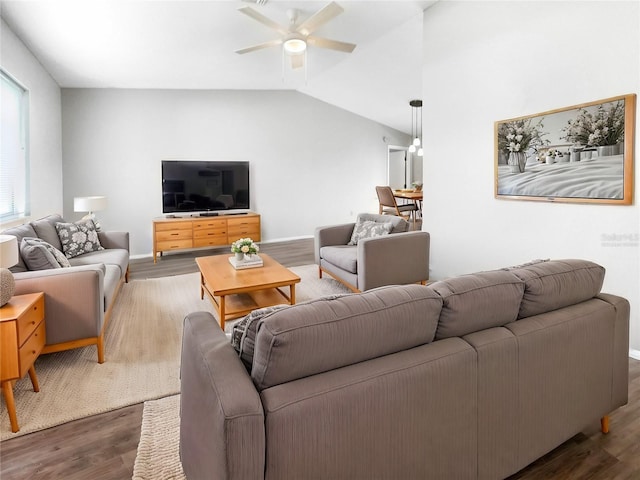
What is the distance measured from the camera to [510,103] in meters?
3.31

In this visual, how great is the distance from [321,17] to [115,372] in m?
3.11

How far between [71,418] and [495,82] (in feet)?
12.9

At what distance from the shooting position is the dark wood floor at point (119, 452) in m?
1.60

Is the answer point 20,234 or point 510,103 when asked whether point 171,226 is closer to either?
point 20,234

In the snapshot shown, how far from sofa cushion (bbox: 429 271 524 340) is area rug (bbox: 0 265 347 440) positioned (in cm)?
165

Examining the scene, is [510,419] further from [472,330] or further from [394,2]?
[394,2]

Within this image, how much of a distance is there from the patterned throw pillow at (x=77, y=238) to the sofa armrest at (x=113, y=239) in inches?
5.6

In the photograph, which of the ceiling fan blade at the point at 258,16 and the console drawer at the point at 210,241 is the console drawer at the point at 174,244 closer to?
the console drawer at the point at 210,241

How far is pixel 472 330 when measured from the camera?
141 centimetres

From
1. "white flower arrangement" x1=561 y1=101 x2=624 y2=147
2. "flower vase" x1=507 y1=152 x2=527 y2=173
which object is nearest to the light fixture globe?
"flower vase" x1=507 y1=152 x2=527 y2=173

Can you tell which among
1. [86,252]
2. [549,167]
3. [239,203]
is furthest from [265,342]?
[239,203]

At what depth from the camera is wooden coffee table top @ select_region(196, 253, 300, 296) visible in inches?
117

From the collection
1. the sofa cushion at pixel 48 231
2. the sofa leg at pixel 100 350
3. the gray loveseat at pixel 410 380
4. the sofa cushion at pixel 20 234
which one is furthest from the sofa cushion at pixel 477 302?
the sofa cushion at pixel 48 231

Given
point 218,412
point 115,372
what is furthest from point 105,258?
point 218,412
